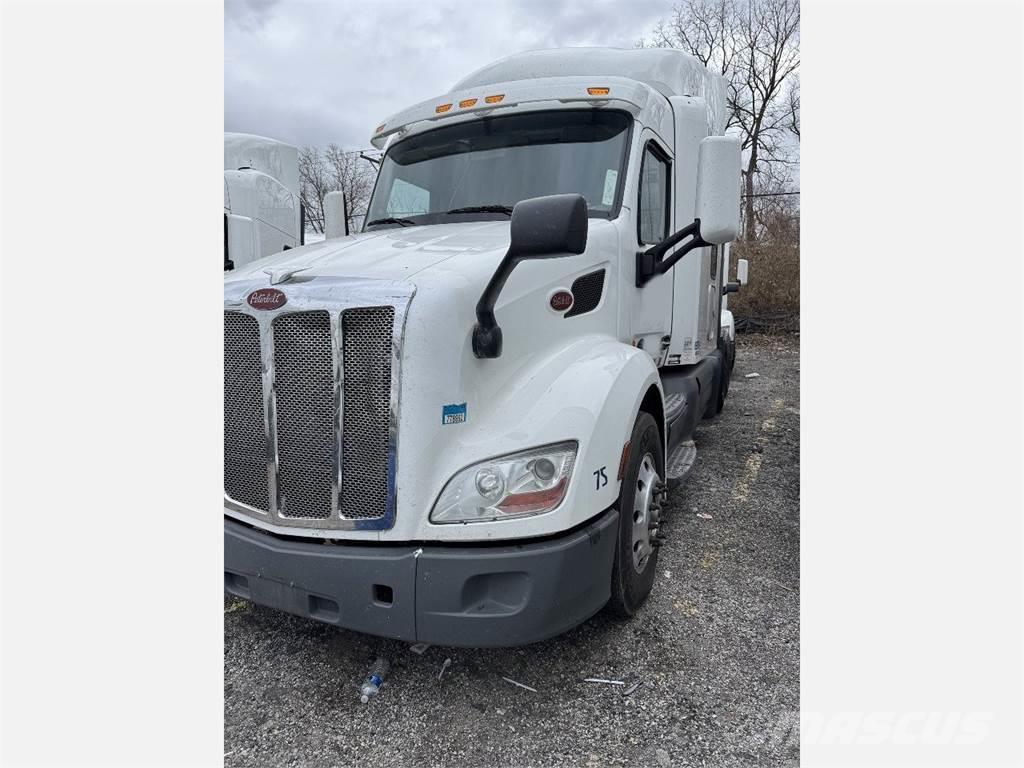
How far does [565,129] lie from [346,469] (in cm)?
249

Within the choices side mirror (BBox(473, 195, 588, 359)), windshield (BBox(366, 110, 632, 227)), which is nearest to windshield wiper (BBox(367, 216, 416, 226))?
windshield (BBox(366, 110, 632, 227))

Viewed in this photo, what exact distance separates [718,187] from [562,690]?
2.60 m

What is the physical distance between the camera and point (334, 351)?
8.20 ft

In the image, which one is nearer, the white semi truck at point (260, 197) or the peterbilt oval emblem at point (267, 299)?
the peterbilt oval emblem at point (267, 299)

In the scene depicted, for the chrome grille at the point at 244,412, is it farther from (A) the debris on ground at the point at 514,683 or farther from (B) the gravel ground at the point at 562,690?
(A) the debris on ground at the point at 514,683

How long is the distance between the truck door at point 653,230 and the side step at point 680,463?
2.31 ft

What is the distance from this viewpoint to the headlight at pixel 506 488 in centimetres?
241

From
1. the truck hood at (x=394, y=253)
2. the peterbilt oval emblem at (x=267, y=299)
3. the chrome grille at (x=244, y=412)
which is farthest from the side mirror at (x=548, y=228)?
the chrome grille at (x=244, y=412)

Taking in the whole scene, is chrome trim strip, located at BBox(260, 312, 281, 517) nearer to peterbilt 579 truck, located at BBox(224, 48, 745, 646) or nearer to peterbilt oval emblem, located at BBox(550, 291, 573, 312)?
peterbilt 579 truck, located at BBox(224, 48, 745, 646)

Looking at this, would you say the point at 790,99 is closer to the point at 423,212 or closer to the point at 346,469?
the point at 423,212

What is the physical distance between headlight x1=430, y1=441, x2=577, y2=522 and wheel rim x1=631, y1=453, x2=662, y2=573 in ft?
2.38

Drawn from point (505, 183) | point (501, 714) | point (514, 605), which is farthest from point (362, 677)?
point (505, 183)

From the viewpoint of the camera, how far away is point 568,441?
250 centimetres

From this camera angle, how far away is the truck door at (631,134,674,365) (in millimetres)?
4016
